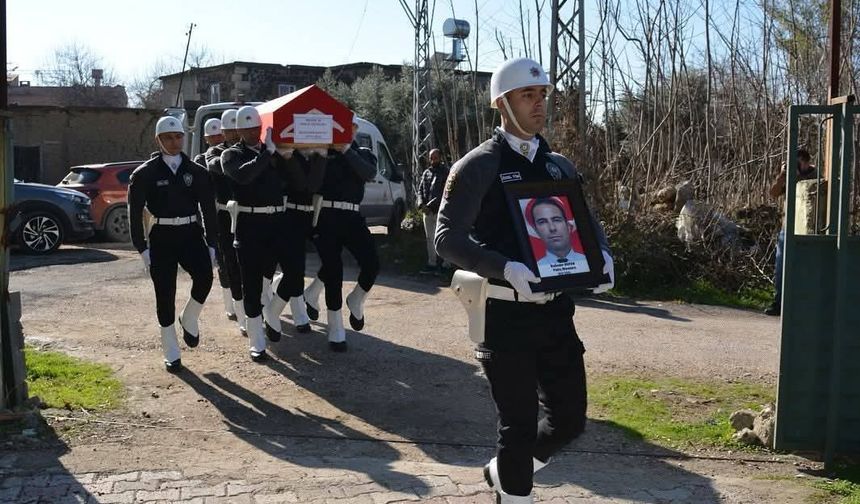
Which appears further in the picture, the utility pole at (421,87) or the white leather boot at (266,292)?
the utility pole at (421,87)

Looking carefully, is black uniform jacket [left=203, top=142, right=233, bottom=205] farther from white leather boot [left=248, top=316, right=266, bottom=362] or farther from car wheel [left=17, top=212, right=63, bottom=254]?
car wheel [left=17, top=212, right=63, bottom=254]

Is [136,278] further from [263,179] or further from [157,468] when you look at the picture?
[157,468]

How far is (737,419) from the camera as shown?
668 cm

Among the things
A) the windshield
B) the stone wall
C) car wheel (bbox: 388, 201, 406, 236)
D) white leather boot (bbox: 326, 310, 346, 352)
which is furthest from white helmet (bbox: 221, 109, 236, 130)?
the stone wall

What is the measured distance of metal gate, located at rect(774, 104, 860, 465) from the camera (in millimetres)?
5824

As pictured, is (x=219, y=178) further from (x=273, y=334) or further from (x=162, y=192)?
(x=273, y=334)

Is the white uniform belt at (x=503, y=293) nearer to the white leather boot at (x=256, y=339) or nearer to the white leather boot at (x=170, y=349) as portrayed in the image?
the white leather boot at (x=170, y=349)

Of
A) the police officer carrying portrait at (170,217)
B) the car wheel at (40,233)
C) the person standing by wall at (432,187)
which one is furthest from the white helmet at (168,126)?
the car wheel at (40,233)

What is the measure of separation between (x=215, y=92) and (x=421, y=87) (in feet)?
89.3

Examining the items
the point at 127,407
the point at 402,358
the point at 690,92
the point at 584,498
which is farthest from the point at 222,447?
the point at 690,92

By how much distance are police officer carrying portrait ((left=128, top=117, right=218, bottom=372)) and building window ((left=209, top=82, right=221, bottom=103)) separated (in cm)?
3765

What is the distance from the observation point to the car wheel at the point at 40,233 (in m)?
17.5

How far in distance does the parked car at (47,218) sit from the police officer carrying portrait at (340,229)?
33.4ft

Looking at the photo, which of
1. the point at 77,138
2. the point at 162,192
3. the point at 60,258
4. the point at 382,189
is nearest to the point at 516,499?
the point at 162,192
